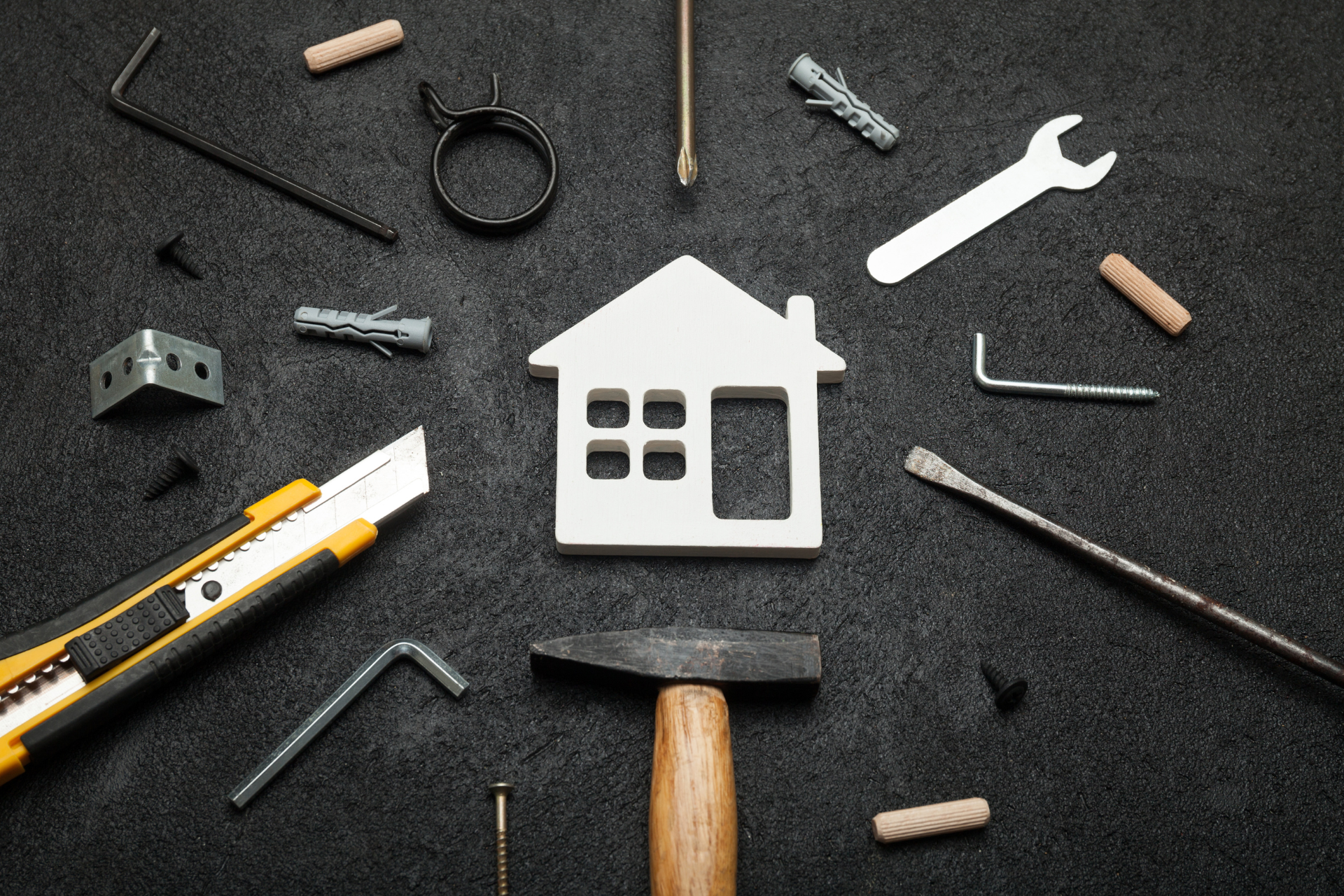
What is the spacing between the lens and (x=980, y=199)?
5.03 feet

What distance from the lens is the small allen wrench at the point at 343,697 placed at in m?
1.22

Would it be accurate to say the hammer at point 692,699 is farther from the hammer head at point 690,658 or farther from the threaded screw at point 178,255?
the threaded screw at point 178,255

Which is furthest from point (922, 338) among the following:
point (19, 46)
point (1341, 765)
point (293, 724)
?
point (19, 46)

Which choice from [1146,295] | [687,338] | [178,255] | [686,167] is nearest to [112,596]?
[178,255]

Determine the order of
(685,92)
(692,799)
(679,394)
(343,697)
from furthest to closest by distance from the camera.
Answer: (685,92)
(679,394)
(343,697)
(692,799)

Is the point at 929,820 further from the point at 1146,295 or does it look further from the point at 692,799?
the point at 1146,295

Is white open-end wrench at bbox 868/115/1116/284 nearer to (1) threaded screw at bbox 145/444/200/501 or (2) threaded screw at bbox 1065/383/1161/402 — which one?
(2) threaded screw at bbox 1065/383/1161/402

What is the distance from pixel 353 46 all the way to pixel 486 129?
0.24 metres

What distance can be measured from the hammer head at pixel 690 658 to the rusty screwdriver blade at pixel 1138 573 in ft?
1.05

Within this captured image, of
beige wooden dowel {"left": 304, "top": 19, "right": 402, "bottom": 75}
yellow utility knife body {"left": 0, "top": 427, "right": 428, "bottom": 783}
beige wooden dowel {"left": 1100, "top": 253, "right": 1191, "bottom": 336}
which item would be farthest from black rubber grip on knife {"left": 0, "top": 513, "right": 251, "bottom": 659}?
beige wooden dowel {"left": 1100, "top": 253, "right": 1191, "bottom": 336}

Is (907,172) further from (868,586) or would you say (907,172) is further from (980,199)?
(868,586)

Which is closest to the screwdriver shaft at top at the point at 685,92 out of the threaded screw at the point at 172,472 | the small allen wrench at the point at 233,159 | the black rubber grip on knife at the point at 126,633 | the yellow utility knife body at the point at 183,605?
the small allen wrench at the point at 233,159

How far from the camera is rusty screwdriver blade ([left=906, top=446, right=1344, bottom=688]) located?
1300 millimetres

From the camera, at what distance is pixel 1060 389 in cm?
143
